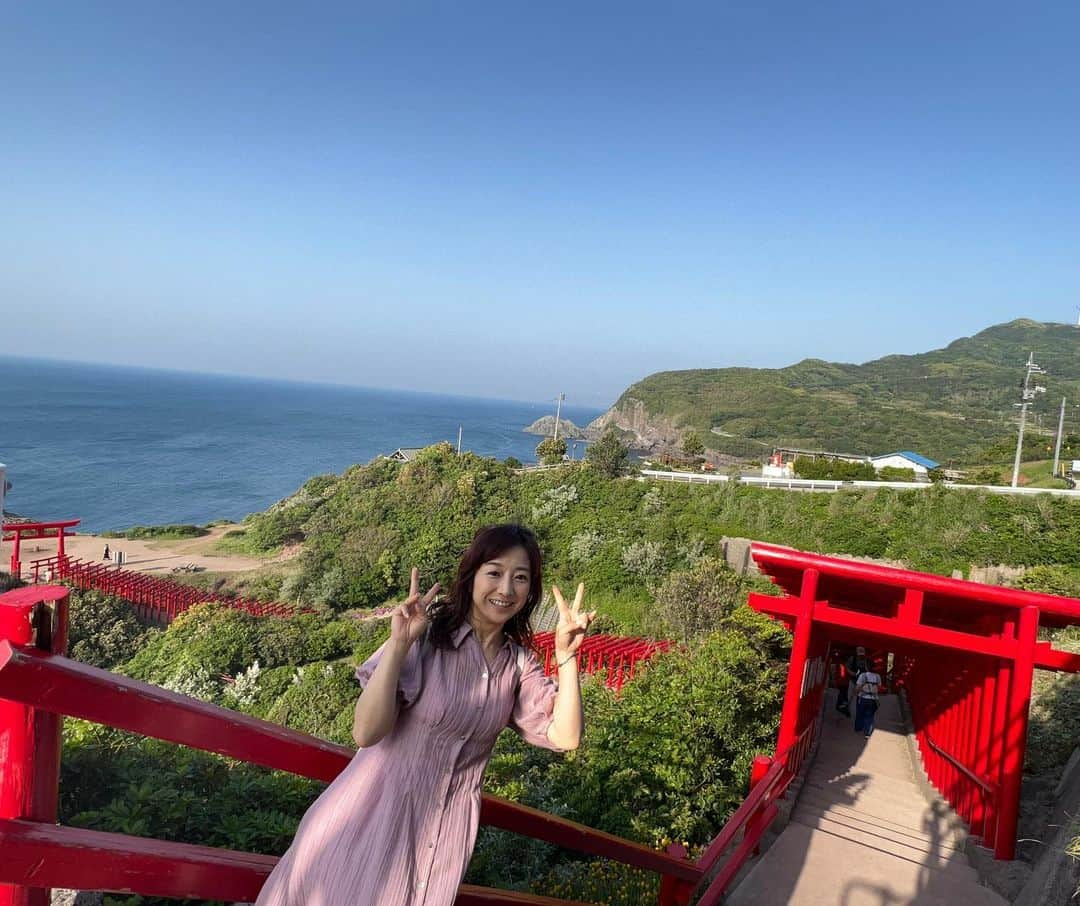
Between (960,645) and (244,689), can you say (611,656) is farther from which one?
(960,645)

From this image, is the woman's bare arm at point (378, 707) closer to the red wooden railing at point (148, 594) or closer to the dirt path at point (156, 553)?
the red wooden railing at point (148, 594)

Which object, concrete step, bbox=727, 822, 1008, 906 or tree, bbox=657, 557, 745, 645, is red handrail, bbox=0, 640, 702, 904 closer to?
concrete step, bbox=727, 822, 1008, 906

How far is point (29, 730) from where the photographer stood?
1.08 meters

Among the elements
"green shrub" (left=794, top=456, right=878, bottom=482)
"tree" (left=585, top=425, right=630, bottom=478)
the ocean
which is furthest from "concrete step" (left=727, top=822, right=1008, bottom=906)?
the ocean

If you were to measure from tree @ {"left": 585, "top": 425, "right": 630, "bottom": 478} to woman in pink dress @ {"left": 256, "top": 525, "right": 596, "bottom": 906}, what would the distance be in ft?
64.7

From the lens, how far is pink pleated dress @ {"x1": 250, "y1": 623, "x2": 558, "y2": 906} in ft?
4.56

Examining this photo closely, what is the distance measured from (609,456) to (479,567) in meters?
19.8

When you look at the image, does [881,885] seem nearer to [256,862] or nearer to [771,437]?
[256,862]

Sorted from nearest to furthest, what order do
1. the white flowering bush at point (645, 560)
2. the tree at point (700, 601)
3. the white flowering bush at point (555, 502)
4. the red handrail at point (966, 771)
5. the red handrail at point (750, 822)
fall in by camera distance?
the red handrail at point (750, 822)
the red handrail at point (966, 771)
the tree at point (700, 601)
the white flowering bush at point (645, 560)
the white flowering bush at point (555, 502)

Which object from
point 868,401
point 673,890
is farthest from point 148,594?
point 868,401

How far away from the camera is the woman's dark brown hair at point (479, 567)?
1.70 m

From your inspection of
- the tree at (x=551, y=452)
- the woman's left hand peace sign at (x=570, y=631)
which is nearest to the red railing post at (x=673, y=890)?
the woman's left hand peace sign at (x=570, y=631)

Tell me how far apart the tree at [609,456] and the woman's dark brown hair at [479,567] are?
19714 millimetres

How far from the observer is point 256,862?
1424 mm
